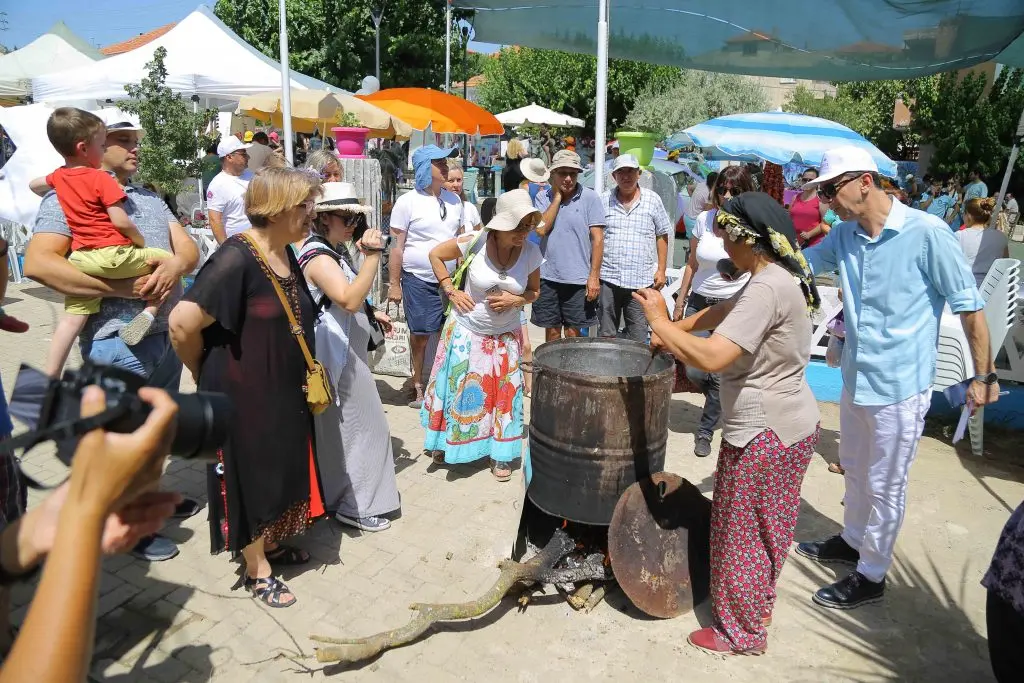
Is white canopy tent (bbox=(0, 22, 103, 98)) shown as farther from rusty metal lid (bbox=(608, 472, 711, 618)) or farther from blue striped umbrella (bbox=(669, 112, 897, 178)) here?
rusty metal lid (bbox=(608, 472, 711, 618))

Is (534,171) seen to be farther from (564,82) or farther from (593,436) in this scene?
(564,82)

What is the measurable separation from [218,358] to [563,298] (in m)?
3.44

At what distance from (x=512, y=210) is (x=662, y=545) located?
6.79 ft

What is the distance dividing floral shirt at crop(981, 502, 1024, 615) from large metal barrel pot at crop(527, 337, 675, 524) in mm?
1399

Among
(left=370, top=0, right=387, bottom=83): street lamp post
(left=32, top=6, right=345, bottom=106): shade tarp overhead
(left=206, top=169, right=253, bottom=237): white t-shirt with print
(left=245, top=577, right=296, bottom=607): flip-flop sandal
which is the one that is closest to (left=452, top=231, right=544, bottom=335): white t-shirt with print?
(left=245, top=577, right=296, bottom=607): flip-flop sandal

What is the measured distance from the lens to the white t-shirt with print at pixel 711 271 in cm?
477

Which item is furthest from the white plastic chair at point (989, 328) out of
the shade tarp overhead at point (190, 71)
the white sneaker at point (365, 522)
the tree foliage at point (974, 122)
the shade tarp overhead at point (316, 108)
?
the tree foliage at point (974, 122)

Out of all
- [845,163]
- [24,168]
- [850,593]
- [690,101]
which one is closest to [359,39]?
[24,168]

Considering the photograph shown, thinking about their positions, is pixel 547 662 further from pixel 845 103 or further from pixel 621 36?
pixel 845 103

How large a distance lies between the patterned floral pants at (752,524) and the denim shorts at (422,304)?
9.93 ft

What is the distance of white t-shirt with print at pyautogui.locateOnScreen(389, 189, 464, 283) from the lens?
5531 millimetres

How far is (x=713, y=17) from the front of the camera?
560 cm

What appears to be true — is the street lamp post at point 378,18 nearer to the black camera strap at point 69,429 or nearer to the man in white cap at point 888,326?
the man in white cap at point 888,326

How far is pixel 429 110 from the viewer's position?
41.1ft
